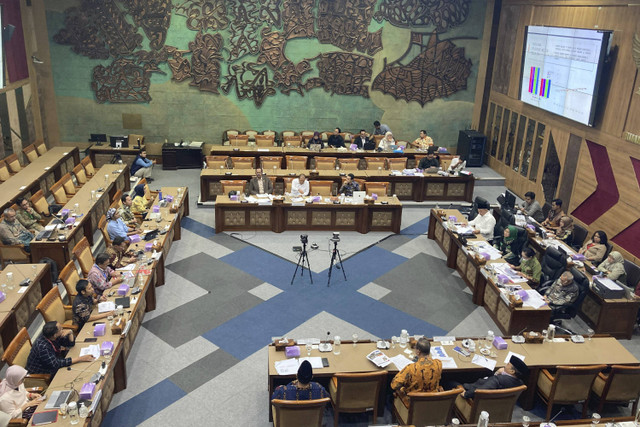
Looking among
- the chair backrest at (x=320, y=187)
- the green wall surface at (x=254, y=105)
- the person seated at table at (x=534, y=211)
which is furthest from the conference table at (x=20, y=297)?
the person seated at table at (x=534, y=211)

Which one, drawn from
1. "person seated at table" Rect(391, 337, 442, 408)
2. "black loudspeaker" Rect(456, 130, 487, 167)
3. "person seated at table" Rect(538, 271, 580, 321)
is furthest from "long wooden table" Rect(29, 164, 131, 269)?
"black loudspeaker" Rect(456, 130, 487, 167)

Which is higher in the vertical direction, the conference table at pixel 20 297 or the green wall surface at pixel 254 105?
the green wall surface at pixel 254 105

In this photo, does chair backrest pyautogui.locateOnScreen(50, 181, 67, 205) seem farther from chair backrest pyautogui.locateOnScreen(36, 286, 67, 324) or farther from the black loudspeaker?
the black loudspeaker

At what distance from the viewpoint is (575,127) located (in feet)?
40.0

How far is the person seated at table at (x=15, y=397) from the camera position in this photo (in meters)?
5.50

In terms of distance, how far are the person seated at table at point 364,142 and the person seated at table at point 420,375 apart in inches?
395

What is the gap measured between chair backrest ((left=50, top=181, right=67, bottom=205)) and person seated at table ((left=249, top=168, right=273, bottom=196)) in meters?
4.01

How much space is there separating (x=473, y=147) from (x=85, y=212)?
11.5 metres

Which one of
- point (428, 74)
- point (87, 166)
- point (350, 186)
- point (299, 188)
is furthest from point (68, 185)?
point (428, 74)

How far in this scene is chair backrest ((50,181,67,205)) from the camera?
1130 centimetres

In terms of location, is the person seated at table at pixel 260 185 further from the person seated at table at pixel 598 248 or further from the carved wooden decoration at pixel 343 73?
the person seated at table at pixel 598 248

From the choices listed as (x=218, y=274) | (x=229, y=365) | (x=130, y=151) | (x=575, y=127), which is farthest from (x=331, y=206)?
(x=130, y=151)

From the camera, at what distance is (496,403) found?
6.00 m

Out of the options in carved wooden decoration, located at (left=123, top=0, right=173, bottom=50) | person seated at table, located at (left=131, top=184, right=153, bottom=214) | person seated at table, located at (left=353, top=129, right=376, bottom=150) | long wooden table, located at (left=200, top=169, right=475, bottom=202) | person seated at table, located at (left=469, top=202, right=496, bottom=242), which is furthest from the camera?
person seated at table, located at (left=353, top=129, right=376, bottom=150)
